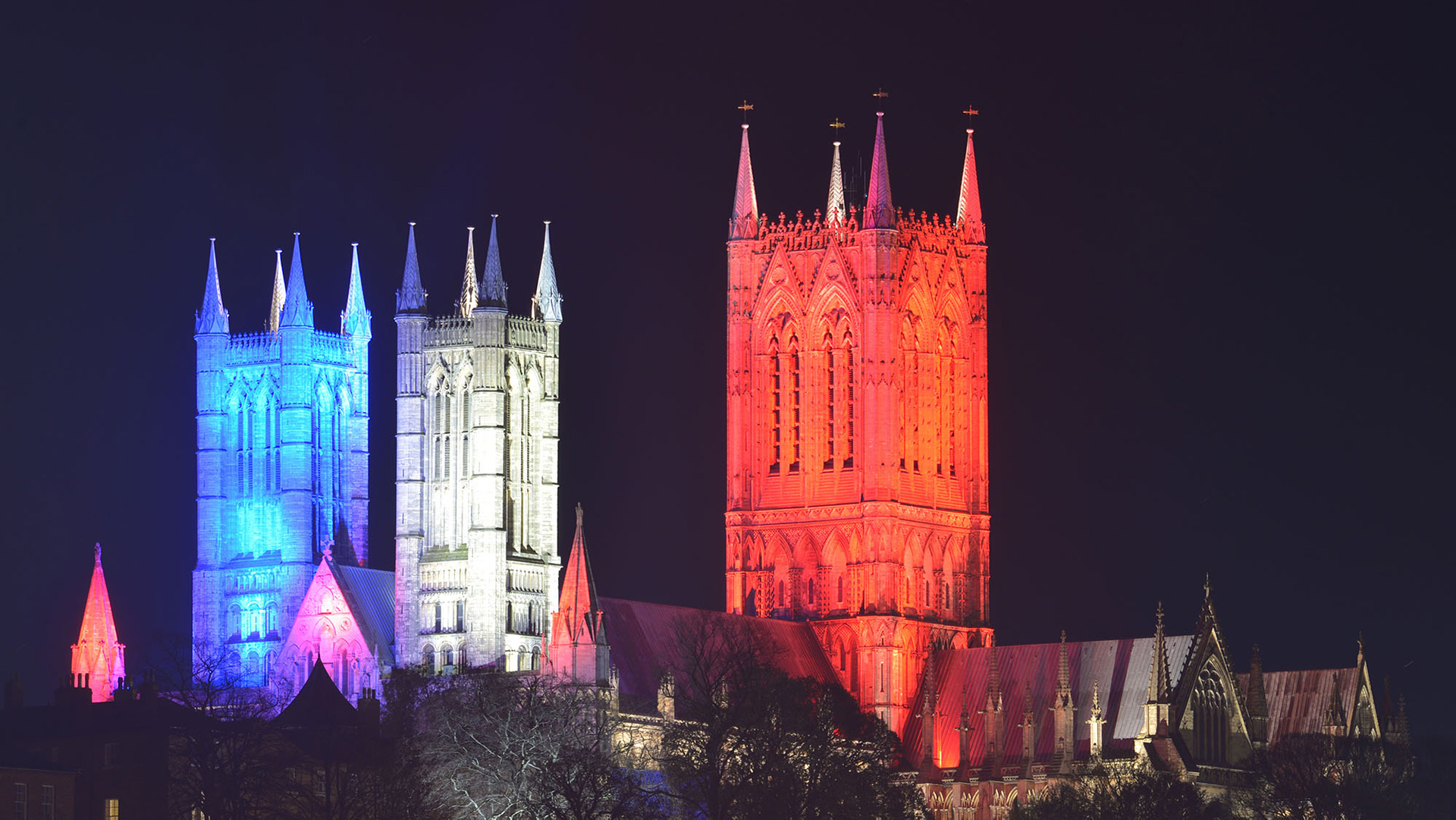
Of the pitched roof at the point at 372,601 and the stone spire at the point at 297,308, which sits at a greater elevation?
A: the stone spire at the point at 297,308

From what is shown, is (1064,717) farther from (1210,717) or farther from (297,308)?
(297,308)

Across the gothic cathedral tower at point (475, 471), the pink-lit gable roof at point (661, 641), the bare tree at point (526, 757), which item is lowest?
the bare tree at point (526, 757)

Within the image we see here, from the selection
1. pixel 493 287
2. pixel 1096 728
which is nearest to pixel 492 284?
pixel 493 287

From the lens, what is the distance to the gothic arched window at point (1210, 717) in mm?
106125

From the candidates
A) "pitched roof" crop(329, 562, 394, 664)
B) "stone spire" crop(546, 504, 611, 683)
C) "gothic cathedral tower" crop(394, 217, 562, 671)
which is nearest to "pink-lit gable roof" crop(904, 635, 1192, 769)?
"stone spire" crop(546, 504, 611, 683)

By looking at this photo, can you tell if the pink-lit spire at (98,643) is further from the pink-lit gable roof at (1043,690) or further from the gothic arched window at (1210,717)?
the gothic arched window at (1210,717)

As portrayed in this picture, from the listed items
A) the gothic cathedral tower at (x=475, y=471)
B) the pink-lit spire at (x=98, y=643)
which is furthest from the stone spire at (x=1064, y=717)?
the pink-lit spire at (x=98, y=643)

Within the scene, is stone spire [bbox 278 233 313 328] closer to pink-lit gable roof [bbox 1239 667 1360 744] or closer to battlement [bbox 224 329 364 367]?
battlement [bbox 224 329 364 367]

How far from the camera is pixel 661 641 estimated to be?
113 meters

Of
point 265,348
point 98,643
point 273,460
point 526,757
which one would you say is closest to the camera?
point 526,757

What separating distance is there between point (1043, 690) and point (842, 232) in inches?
628

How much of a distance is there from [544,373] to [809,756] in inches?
1349

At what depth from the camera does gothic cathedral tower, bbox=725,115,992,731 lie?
115375 millimetres

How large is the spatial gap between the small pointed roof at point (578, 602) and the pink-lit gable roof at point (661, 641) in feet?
6.58
